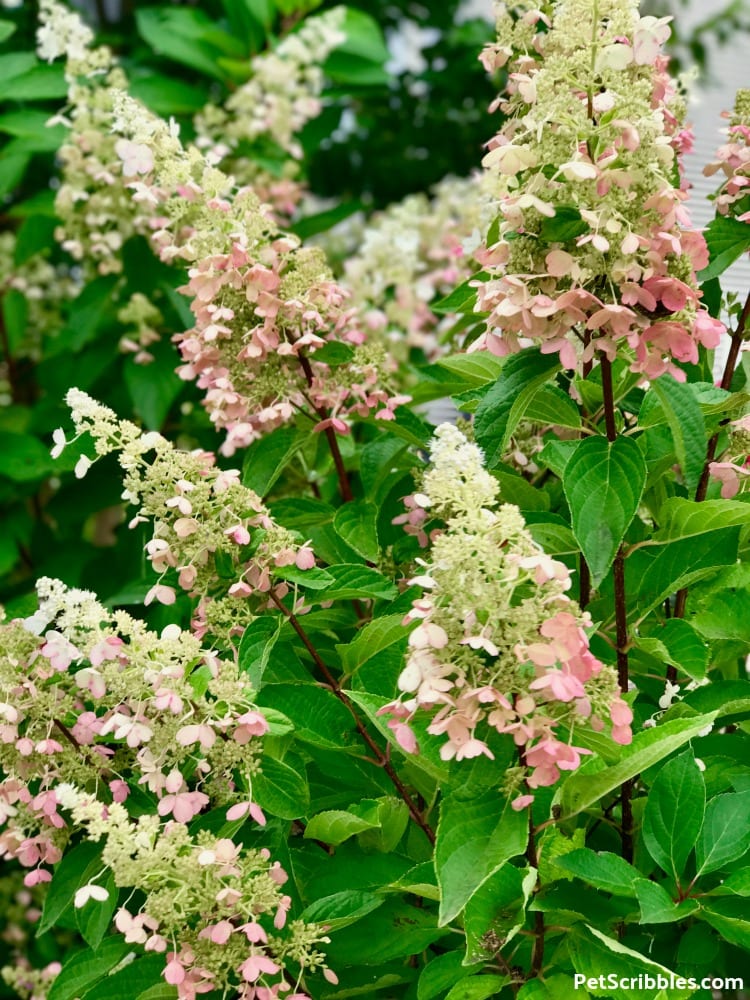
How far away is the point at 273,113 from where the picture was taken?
2.03 meters

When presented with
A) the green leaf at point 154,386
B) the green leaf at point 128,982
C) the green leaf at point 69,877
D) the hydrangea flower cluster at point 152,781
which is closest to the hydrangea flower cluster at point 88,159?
the green leaf at point 154,386

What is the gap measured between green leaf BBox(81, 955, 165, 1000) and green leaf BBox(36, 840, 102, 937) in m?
0.07

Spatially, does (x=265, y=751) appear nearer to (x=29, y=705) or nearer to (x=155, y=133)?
(x=29, y=705)

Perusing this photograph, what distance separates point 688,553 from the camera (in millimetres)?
995

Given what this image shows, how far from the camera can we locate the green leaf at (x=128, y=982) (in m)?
0.95

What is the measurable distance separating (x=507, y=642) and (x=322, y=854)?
0.40 meters

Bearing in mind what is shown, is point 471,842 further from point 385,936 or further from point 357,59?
point 357,59

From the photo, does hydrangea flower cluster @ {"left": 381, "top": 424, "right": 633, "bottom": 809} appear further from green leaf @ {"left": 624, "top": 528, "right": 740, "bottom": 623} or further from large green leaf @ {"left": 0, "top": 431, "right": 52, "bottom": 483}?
large green leaf @ {"left": 0, "top": 431, "right": 52, "bottom": 483}

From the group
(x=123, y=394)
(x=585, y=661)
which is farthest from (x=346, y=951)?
(x=123, y=394)

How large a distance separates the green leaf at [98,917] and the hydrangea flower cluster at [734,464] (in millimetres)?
609

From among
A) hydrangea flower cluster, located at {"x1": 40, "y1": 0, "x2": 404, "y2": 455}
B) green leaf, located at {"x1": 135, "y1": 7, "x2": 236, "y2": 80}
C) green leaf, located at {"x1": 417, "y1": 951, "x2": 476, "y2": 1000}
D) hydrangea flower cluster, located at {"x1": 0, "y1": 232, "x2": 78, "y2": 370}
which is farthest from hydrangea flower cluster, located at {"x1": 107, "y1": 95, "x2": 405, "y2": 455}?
hydrangea flower cluster, located at {"x1": 0, "y1": 232, "x2": 78, "y2": 370}

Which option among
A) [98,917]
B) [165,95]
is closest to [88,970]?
[98,917]

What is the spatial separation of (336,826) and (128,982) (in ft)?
0.68

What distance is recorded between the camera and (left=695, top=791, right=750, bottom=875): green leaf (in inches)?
35.0
